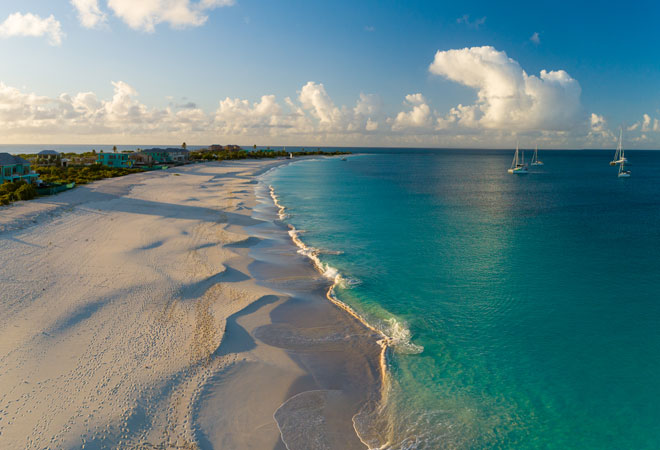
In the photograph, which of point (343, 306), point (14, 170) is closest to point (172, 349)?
point (343, 306)

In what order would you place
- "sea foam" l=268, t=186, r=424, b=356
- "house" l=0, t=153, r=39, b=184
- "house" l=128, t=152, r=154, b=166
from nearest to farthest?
"sea foam" l=268, t=186, r=424, b=356 → "house" l=0, t=153, r=39, b=184 → "house" l=128, t=152, r=154, b=166

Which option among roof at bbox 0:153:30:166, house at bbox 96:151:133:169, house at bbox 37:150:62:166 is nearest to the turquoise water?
roof at bbox 0:153:30:166

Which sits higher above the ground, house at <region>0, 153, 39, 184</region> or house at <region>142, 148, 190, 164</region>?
house at <region>142, 148, 190, 164</region>

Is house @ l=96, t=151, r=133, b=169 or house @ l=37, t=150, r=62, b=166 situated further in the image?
house @ l=96, t=151, r=133, b=169

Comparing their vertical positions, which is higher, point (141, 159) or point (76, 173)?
point (141, 159)

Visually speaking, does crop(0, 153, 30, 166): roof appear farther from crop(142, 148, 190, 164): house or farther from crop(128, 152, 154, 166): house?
crop(142, 148, 190, 164): house

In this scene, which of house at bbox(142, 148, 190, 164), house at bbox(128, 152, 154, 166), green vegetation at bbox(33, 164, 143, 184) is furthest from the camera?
house at bbox(142, 148, 190, 164)

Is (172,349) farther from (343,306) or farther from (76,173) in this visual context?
(76,173)
